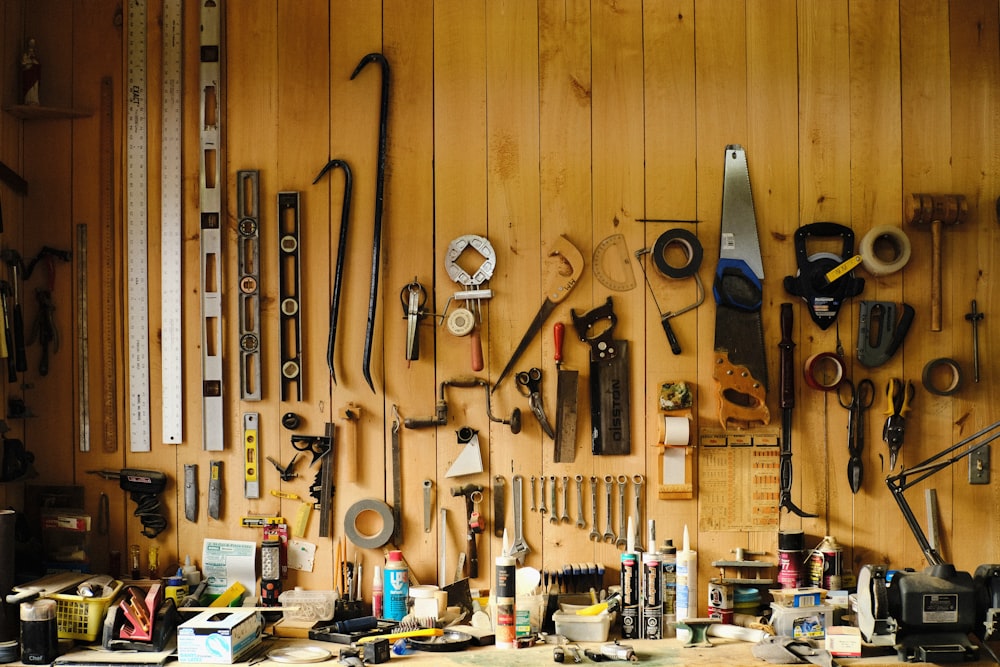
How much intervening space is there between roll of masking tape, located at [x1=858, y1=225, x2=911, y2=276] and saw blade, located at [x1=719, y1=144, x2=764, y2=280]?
12.8 inches

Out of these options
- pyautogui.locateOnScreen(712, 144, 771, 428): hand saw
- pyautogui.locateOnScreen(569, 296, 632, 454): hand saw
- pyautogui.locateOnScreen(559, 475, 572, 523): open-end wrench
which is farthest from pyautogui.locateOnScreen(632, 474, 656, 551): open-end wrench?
pyautogui.locateOnScreen(712, 144, 771, 428): hand saw

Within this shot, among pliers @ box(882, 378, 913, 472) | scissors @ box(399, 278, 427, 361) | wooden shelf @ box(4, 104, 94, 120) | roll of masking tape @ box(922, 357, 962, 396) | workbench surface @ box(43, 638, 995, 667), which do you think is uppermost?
wooden shelf @ box(4, 104, 94, 120)

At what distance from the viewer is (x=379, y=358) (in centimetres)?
272

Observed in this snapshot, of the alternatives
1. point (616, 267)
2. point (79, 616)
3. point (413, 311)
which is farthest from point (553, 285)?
point (79, 616)

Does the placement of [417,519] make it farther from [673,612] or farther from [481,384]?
[673,612]

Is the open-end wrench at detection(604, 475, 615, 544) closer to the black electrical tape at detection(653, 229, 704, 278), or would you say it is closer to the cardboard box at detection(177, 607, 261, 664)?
the black electrical tape at detection(653, 229, 704, 278)

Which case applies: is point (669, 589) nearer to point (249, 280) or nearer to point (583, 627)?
point (583, 627)

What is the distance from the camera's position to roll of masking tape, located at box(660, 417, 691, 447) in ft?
8.80

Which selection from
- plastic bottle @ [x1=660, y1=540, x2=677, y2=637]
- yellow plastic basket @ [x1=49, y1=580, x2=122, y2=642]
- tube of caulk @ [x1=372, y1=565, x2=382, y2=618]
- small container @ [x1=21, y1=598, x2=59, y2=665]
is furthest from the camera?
tube of caulk @ [x1=372, y1=565, x2=382, y2=618]

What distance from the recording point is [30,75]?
2688mm

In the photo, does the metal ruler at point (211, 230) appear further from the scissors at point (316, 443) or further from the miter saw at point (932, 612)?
the miter saw at point (932, 612)

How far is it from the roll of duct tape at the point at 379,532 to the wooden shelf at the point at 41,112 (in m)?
1.53

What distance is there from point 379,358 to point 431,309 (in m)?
0.23

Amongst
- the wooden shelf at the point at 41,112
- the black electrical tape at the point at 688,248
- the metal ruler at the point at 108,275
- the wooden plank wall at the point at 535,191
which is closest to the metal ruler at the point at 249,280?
the wooden plank wall at the point at 535,191
